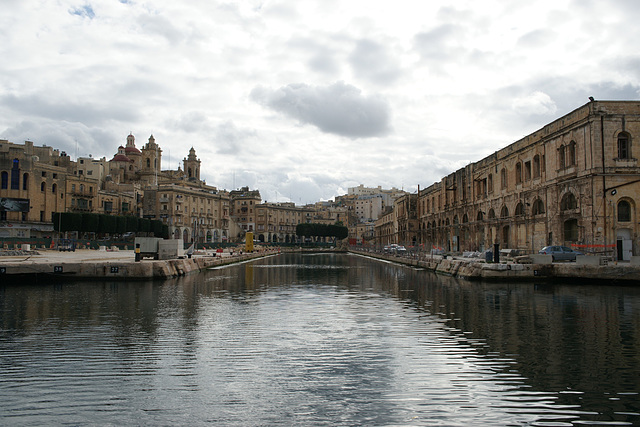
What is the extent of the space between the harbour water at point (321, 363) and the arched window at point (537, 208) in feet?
66.0

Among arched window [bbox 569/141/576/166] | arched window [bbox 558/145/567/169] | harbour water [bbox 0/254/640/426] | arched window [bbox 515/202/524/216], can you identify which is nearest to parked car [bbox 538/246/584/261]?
arched window [bbox 569/141/576/166]

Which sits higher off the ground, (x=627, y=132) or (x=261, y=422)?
(x=627, y=132)

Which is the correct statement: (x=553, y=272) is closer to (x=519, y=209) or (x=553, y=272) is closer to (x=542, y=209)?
(x=542, y=209)

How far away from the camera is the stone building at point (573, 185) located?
30.5 metres

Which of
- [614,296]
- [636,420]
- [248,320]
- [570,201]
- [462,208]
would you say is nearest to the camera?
[636,420]

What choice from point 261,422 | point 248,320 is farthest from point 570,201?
point 261,422

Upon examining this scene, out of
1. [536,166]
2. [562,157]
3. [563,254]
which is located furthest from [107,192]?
[563,254]

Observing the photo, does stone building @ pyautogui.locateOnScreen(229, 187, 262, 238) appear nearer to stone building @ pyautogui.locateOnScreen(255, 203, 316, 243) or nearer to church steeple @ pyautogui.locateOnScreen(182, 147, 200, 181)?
stone building @ pyautogui.locateOnScreen(255, 203, 316, 243)

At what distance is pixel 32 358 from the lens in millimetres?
10719

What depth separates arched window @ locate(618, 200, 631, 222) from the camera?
30781 millimetres

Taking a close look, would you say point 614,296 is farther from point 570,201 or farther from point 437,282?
point 570,201

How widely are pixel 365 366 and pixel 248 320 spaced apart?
6.60m

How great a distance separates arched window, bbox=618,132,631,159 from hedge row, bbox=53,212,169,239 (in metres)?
73.9

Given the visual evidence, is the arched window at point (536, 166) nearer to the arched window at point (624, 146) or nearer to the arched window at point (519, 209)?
the arched window at point (519, 209)
